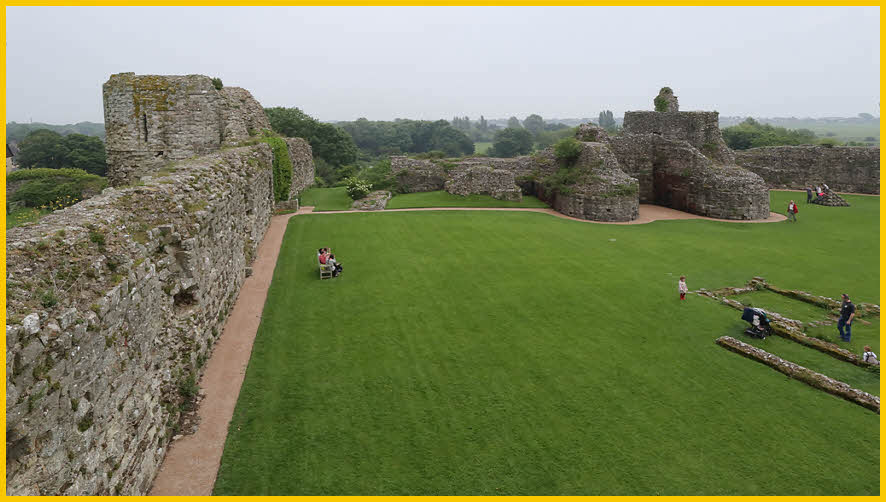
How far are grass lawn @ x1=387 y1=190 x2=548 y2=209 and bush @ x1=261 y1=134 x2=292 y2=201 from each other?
503 cm

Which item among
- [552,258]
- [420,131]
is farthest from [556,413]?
[420,131]

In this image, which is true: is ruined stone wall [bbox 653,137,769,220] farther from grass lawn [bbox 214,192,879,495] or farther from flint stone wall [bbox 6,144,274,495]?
flint stone wall [bbox 6,144,274,495]

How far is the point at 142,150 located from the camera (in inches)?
650

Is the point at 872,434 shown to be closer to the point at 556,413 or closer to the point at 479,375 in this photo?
the point at 556,413

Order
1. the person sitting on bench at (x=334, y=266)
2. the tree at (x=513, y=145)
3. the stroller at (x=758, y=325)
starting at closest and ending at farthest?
the stroller at (x=758, y=325) < the person sitting on bench at (x=334, y=266) < the tree at (x=513, y=145)

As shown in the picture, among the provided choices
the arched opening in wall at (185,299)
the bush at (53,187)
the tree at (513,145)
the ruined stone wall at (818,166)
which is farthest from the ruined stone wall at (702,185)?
the tree at (513,145)

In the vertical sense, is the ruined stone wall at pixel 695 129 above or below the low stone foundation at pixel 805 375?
above

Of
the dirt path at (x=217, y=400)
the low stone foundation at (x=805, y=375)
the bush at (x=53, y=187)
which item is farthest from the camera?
the bush at (x=53, y=187)

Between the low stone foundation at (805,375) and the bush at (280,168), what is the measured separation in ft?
59.8

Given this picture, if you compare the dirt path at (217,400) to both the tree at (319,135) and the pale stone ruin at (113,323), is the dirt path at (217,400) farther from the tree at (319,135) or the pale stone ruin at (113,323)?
the tree at (319,135)

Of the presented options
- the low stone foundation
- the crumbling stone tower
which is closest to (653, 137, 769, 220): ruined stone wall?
the low stone foundation

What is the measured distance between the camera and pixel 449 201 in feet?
86.8

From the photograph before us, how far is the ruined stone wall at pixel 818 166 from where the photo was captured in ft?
101

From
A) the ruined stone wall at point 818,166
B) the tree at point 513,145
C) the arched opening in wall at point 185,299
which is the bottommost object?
the arched opening in wall at point 185,299
